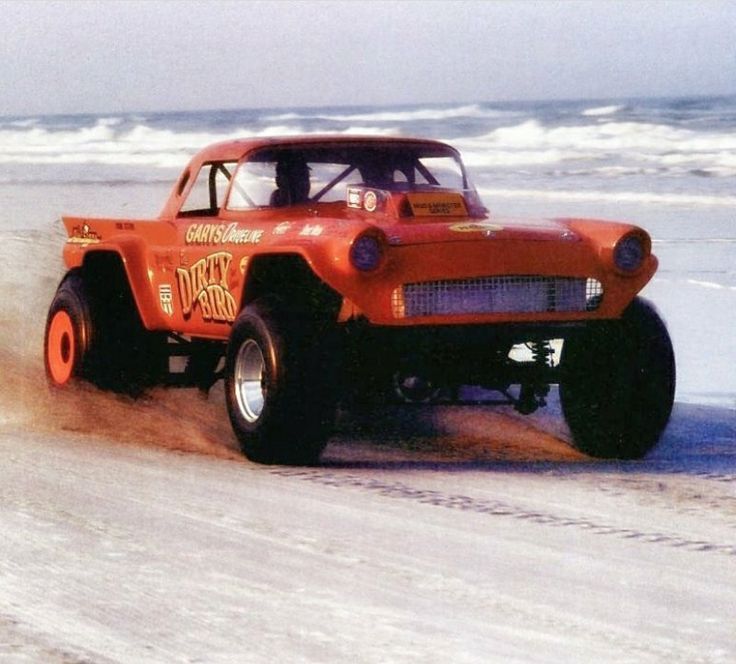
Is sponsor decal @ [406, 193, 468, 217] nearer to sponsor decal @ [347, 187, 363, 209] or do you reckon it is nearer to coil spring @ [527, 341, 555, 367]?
sponsor decal @ [347, 187, 363, 209]

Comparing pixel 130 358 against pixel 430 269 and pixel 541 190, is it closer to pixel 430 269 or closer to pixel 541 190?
pixel 430 269

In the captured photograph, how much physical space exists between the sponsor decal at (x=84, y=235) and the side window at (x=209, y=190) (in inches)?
22.8

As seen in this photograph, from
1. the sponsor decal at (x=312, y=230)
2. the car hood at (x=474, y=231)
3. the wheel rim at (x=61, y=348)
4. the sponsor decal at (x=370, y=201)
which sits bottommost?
the wheel rim at (x=61, y=348)

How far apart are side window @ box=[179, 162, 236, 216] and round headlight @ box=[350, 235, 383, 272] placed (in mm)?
1602

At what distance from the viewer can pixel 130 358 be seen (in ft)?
28.3

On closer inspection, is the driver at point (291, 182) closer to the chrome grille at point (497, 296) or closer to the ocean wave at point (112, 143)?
the chrome grille at point (497, 296)

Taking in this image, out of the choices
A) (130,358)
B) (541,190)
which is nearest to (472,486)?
(130,358)

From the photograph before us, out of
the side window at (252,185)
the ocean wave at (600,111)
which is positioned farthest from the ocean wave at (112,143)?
the side window at (252,185)

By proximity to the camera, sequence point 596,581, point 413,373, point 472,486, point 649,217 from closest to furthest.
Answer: point 596,581
point 472,486
point 413,373
point 649,217

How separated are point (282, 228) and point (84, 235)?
1.90 metres

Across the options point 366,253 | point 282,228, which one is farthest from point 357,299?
point 282,228

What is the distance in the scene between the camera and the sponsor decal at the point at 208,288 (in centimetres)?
761

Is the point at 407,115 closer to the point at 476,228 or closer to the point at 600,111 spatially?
the point at 600,111

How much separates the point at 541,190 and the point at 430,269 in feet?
65.0
